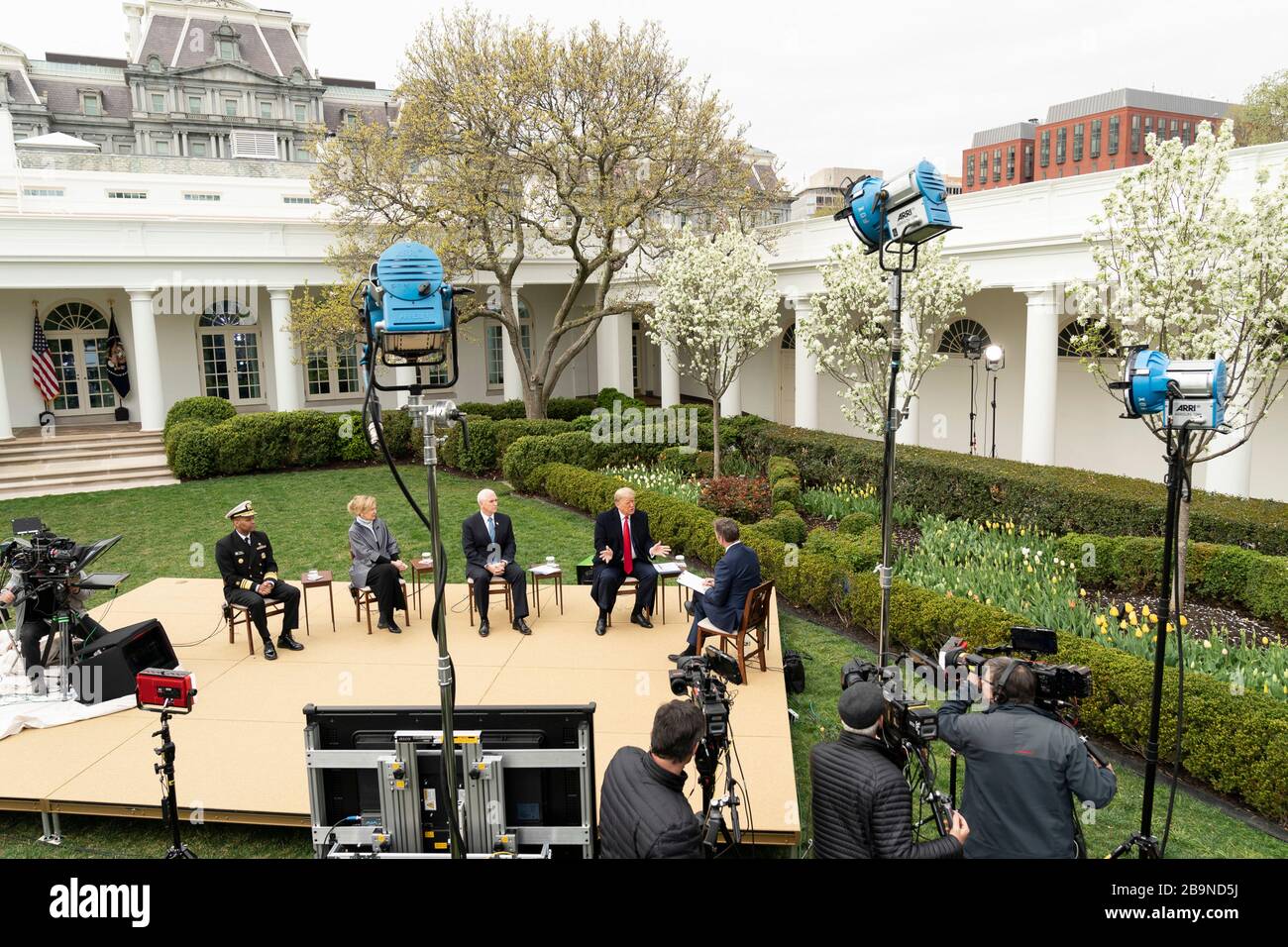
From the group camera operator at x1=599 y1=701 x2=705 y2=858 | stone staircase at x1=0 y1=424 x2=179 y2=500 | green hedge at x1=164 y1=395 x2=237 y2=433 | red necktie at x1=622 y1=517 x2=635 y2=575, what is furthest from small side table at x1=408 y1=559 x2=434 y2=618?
green hedge at x1=164 y1=395 x2=237 y2=433

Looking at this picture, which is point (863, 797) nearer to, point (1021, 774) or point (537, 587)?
point (1021, 774)

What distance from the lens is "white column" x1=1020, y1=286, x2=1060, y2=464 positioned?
15.2 metres

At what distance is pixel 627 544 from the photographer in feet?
32.2

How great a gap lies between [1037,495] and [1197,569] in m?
2.68

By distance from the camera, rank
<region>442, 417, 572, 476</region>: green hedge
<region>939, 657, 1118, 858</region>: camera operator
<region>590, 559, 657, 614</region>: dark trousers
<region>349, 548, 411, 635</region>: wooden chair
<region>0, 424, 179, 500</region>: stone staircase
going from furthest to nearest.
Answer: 1. <region>442, 417, 572, 476</region>: green hedge
2. <region>0, 424, 179, 500</region>: stone staircase
3. <region>349, 548, 411, 635</region>: wooden chair
4. <region>590, 559, 657, 614</region>: dark trousers
5. <region>939, 657, 1118, 858</region>: camera operator

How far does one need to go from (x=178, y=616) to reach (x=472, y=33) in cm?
1322

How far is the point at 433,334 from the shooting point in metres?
4.57

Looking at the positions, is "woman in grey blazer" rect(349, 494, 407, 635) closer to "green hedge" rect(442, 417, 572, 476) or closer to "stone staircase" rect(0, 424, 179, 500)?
"green hedge" rect(442, 417, 572, 476)

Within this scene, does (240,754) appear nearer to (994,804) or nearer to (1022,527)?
(994,804)

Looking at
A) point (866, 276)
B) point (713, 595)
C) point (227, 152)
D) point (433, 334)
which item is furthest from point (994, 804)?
point (227, 152)

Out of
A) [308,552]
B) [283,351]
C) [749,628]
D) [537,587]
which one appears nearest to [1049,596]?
[749,628]

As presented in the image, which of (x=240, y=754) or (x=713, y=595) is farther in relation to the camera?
(x=713, y=595)

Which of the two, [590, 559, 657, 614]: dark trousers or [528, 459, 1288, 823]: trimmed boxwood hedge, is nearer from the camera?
[528, 459, 1288, 823]: trimmed boxwood hedge

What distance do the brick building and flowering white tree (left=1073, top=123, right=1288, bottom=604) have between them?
3727 inches
